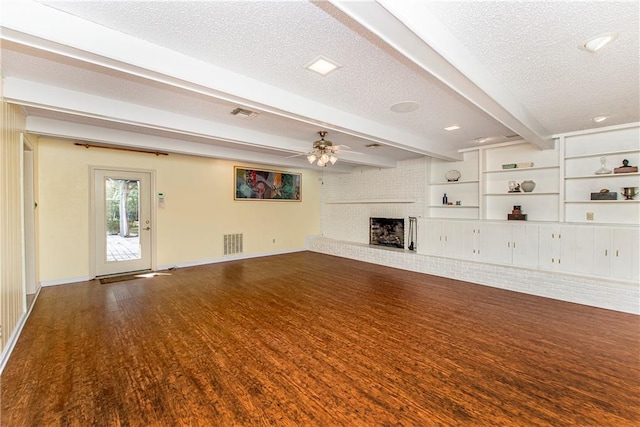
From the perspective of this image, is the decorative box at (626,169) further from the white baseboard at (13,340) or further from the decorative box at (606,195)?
the white baseboard at (13,340)

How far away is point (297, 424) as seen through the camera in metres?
1.80

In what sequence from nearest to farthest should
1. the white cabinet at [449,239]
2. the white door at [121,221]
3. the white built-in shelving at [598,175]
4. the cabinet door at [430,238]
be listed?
the white built-in shelving at [598,175]
the white door at [121,221]
the white cabinet at [449,239]
the cabinet door at [430,238]

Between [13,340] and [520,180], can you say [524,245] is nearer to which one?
[520,180]

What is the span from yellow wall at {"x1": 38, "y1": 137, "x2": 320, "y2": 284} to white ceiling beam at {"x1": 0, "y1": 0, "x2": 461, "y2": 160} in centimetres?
418

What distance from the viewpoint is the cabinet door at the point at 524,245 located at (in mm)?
4770

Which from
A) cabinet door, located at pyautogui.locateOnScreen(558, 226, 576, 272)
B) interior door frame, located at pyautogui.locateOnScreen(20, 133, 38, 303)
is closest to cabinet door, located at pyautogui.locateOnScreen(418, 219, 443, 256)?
cabinet door, located at pyautogui.locateOnScreen(558, 226, 576, 272)

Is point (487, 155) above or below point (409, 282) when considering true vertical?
above

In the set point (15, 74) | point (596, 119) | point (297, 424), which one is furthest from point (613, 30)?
point (15, 74)

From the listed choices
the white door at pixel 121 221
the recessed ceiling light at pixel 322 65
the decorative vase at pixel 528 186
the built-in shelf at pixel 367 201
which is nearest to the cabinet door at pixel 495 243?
the decorative vase at pixel 528 186

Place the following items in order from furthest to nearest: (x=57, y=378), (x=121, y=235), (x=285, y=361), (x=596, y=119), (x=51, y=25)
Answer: (x=121, y=235) → (x=596, y=119) → (x=285, y=361) → (x=57, y=378) → (x=51, y=25)

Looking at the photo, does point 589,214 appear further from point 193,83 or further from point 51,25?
point 51,25

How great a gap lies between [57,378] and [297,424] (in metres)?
2.09

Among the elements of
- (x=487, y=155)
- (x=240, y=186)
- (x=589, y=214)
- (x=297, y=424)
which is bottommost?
(x=297, y=424)

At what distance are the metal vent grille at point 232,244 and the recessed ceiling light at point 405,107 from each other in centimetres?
534
